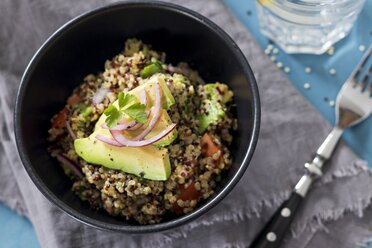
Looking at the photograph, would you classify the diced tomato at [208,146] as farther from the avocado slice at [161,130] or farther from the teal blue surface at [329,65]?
the teal blue surface at [329,65]

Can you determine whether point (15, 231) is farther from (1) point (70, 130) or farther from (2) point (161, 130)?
(2) point (161, 130)

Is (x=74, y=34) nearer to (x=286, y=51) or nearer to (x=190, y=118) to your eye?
(x=190, y=118)

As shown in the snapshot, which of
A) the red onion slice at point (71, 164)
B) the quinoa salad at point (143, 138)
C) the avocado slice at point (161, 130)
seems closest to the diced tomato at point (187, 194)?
the quinoa salad at point (143, 138)

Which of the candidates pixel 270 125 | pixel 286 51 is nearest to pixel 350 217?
pixel 270 125

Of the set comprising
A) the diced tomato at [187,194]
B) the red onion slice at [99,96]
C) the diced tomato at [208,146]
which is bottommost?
the diced tomato at [187,194]

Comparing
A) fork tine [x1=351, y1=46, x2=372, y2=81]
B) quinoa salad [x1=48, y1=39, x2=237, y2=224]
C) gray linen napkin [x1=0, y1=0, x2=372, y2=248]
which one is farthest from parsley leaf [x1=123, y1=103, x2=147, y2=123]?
fork tine [x1=351, y1=46, x2=372, y2=81]

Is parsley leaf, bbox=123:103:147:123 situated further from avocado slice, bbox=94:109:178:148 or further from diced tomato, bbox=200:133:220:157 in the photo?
diced tomato, bbox=200:133:220:157

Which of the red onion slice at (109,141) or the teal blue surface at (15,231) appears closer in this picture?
the red onion slice at (109,141)
